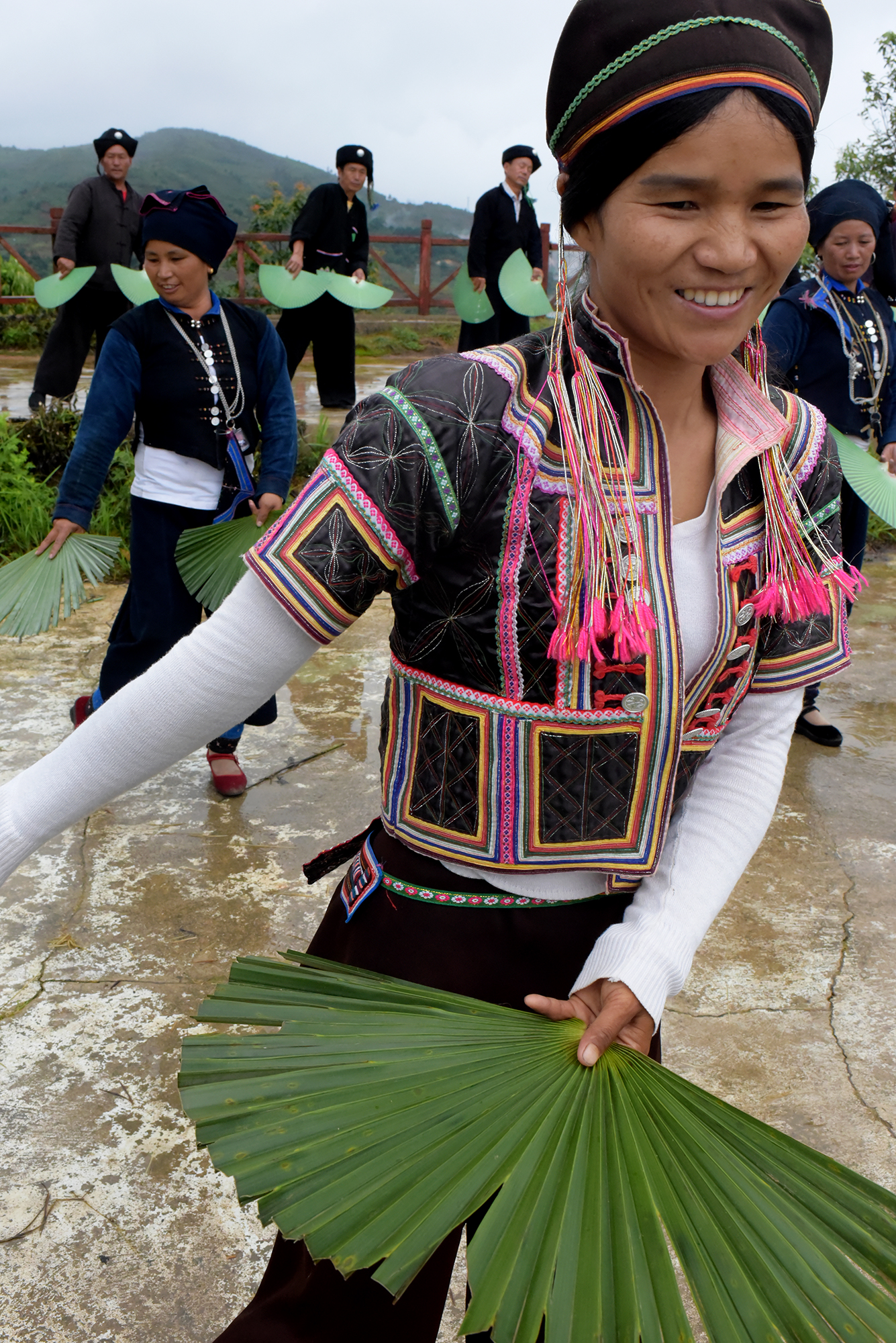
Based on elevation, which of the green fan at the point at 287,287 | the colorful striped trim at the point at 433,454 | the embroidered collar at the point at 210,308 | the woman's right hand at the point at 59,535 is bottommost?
the woman's right hand at the point at 59,535

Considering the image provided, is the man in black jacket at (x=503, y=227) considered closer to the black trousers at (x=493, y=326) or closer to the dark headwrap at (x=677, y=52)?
the black trousers at (x=493, y=326)

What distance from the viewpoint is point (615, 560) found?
98cm

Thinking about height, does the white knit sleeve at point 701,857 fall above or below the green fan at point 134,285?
below

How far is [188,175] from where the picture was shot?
289 ft

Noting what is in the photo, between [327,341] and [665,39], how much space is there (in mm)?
6806

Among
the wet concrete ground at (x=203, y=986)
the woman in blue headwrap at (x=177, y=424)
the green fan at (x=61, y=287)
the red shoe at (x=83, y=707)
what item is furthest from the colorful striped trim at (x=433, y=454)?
the green fan at (x=61, y=287)

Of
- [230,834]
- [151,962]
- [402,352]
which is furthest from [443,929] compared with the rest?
[402,352]

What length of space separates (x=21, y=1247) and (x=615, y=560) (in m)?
1.46

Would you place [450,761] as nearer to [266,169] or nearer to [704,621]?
[704,621]

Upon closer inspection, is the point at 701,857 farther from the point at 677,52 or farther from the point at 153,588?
the point at 153,588

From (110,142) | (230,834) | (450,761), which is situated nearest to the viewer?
(450,761)

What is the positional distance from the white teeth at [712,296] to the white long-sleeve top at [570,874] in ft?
0.69

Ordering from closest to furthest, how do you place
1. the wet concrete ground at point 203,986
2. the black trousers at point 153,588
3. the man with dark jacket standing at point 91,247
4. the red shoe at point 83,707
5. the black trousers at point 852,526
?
the wet concrete ground at point 203,986, the black trousers at point 153,588, the red shoe at point 83,707, the black trousers at point 852,526, the man with dark jacket standing at point 91,247

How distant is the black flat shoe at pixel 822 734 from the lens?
3.80 m
